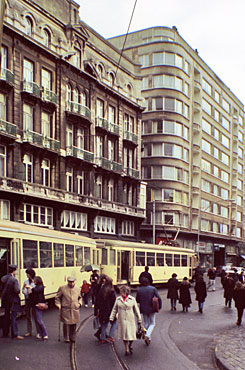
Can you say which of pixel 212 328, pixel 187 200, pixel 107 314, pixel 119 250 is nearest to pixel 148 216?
pixel 187 200

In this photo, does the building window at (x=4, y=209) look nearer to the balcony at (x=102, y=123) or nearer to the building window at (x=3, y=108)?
the building window at (x=3, y=108)

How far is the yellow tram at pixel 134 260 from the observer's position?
2964 cm

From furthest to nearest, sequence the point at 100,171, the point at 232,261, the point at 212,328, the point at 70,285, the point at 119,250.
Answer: the point at 232,261 < the point at 100,171 < the point at 119,250 < the point at 212,328 < the point at 70,285

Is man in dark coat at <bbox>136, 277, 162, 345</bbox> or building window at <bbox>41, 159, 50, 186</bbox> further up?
building window at <bbox>41, 159, 50, 186</bbox>

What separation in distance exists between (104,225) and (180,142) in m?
20.3

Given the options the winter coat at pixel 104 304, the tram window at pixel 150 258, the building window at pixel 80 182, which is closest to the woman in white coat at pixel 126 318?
the winter coat at pixel 104 304

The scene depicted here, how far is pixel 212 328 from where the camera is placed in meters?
16.5

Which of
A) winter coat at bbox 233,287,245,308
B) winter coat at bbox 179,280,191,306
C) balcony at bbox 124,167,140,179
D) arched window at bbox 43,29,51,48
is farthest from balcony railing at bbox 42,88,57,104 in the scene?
winter coat at bbox 233,287,245,308

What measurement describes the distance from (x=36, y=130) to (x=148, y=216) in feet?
86.8

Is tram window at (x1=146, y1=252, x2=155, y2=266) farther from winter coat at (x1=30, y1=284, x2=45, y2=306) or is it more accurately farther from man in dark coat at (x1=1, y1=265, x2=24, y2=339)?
man in dark coat at (x1=1, y1=265, x2=24, y2=339)

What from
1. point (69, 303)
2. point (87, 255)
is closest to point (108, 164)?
point (87, 255)

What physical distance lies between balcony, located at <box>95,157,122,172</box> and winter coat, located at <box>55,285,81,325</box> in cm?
3127

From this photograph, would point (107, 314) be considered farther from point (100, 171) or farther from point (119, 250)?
point (100, 171)

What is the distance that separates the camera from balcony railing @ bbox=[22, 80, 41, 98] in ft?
111
